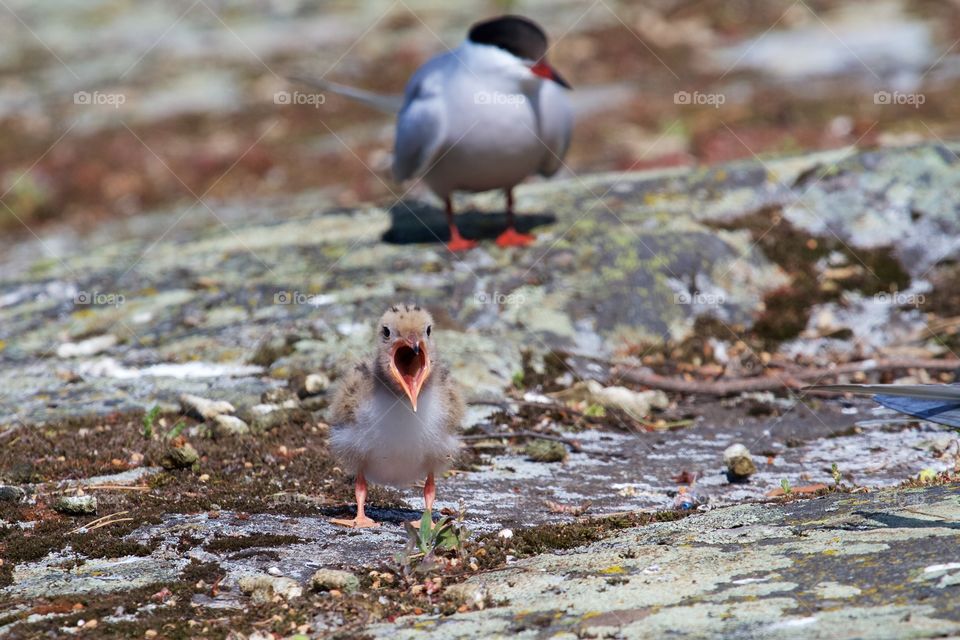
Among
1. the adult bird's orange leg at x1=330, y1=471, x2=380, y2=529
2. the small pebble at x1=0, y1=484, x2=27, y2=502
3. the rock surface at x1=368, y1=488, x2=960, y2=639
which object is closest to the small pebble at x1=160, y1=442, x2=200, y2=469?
the small pebble at x1=0, y1=484, x2=27, y2=502

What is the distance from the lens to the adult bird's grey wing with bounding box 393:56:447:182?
9.09 metres

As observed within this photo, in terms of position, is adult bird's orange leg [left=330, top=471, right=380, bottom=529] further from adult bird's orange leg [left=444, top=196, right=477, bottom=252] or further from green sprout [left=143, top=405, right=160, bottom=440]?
adult bird's orange leg [left=444, top=196, right=477, bottom=252]

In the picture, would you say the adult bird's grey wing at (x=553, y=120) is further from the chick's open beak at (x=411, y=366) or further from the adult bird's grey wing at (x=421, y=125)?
the chick's open beak at (x=411, y=366)

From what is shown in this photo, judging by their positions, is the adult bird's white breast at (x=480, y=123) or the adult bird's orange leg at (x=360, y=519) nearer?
the adult bird's orange leg at (x=360, y=519)

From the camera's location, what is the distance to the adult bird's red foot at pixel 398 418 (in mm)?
5074

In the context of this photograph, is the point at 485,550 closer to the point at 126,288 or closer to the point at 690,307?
the point at 690,307

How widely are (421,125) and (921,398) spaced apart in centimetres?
575

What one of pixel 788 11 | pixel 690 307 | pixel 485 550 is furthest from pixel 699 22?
pixel 485 550

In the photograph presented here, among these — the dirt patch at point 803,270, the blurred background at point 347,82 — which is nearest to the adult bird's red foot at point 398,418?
the dirt patch at point 803,270

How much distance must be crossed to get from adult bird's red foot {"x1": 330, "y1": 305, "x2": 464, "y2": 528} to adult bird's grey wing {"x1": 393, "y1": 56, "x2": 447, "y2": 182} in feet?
13.3

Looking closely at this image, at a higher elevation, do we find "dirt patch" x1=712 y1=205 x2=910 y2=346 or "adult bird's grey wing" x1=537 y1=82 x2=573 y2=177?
"adult bird's grey wing" x1=537 y1=82 x2=573 y2=177

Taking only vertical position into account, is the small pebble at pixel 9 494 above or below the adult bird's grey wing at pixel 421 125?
below

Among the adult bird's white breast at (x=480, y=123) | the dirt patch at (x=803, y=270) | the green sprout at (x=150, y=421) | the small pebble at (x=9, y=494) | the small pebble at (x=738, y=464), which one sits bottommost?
the small pebble at (x=738, y=464)

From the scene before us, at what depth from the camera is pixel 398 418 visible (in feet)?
16.9
